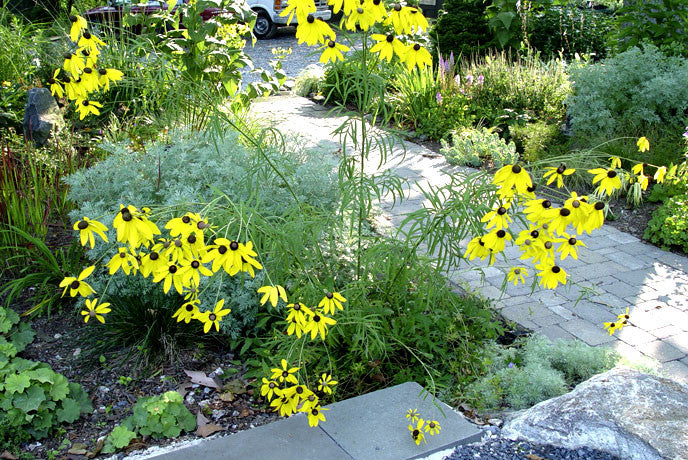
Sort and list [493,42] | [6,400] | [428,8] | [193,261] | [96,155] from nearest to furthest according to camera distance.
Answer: [193,261]
[6,400]
[96,155]
[493,42]
[428,8]

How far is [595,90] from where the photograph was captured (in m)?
6.43

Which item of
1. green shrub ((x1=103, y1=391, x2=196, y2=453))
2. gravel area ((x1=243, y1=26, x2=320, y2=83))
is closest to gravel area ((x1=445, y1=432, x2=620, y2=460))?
green shrub ((x1=103, y1=391, x2=196, y2=453))

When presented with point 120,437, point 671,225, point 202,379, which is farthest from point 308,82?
point 120,437

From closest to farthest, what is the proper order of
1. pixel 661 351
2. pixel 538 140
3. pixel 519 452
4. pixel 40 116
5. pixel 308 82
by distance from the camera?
pixel 519 452, pixel 661 351, pixel 40 116, pixel 538 140, pixel 308 82

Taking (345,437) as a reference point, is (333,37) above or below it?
above

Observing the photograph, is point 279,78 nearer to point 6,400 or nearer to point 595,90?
point 595,90

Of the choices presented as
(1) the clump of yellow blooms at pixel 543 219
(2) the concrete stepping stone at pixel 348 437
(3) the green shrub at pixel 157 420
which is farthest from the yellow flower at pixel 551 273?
(3) the green shrub at pixel 157 420

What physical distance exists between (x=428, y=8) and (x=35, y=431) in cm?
1494

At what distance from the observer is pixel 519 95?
7219 millimetres

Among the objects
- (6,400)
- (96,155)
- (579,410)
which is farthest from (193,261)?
(96,155)

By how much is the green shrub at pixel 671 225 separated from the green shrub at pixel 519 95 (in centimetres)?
214

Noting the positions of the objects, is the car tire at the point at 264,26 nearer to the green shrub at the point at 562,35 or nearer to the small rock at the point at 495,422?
the green shrub at the point at 562,35

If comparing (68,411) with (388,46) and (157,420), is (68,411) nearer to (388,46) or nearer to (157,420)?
(157,420)

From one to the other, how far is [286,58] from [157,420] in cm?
990
